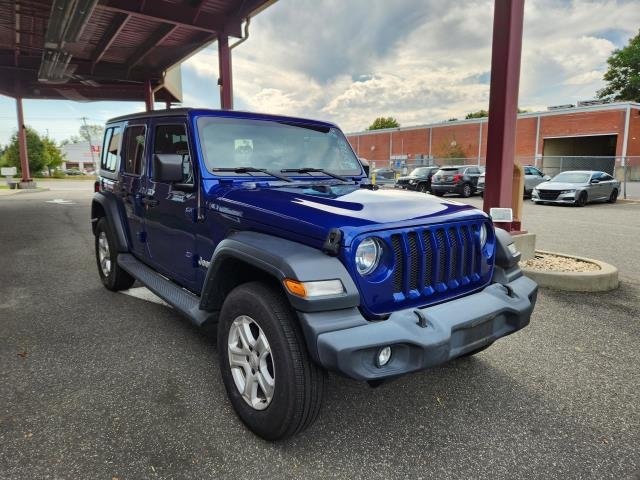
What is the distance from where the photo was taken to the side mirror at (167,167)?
3.04m

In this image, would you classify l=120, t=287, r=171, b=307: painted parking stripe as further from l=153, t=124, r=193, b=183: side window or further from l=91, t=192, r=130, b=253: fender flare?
→ l=153, t=124, r=193, b=183: side window

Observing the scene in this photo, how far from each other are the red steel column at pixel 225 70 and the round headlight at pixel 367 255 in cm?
1052

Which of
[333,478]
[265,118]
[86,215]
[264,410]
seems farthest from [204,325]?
[86,215]

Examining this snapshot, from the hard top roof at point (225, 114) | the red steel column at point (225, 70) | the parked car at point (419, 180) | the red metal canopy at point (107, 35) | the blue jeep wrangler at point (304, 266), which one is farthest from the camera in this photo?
the parked car at point (419, 180)

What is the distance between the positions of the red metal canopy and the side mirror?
7124 mm

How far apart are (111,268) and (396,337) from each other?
13.0 ft

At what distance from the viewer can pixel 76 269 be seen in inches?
253

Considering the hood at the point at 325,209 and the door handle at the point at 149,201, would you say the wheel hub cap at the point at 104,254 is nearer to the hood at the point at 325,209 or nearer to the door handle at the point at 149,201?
the door handle at the point at 149,201

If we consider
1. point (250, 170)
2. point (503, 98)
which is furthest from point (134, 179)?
point (503, 98)

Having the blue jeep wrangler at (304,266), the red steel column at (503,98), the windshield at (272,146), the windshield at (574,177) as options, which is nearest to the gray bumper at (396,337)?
the blue jeep wrangler at (304,266)

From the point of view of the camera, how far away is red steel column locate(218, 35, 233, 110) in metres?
11.4

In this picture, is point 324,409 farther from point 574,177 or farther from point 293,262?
point 574,177

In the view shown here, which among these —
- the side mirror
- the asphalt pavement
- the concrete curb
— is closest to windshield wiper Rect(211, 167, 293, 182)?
the side mirror

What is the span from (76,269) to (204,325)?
4.36 meters
